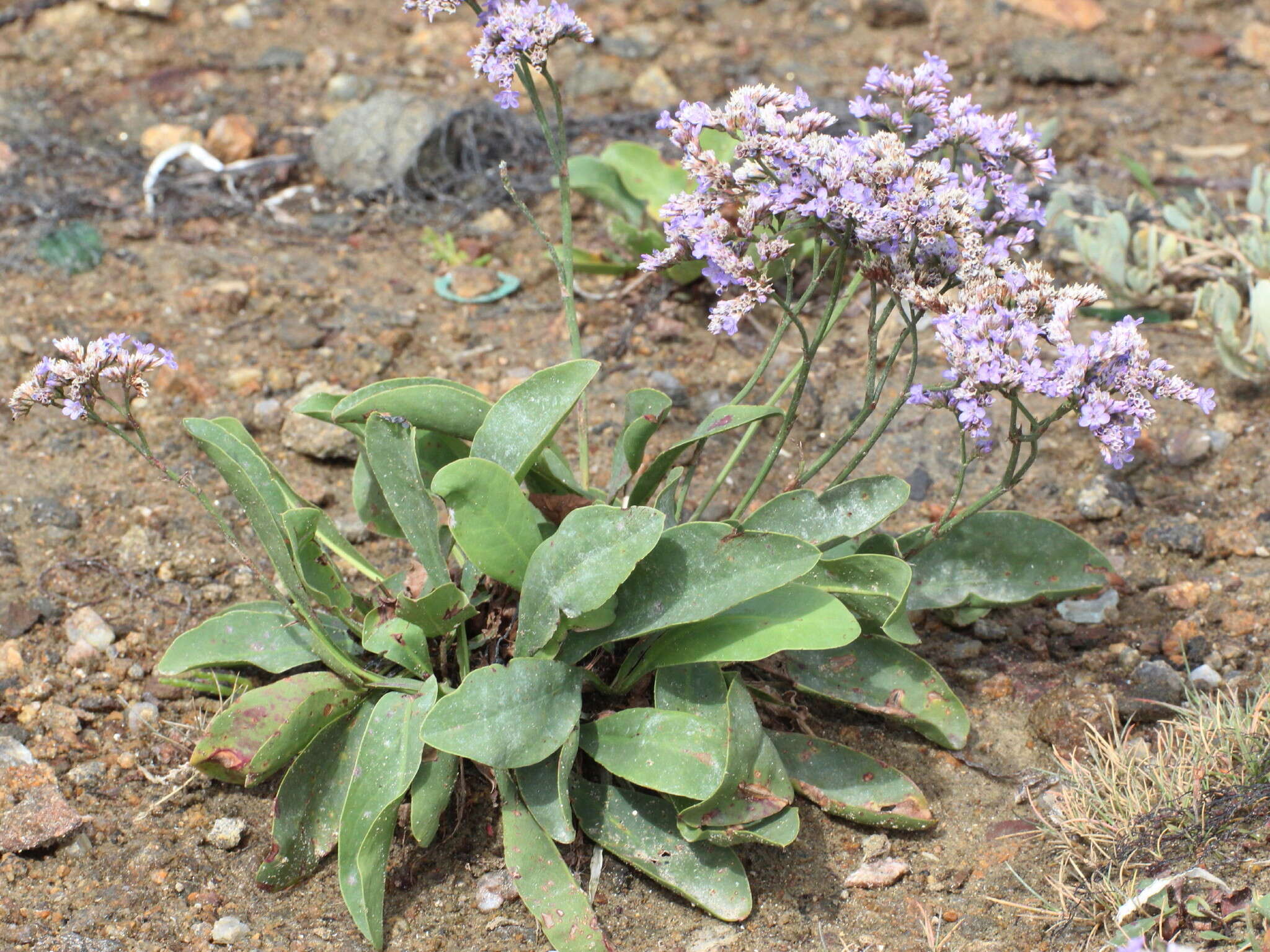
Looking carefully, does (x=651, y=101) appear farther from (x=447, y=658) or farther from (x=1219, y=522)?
(x=447, y=658)

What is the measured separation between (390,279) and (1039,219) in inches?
112

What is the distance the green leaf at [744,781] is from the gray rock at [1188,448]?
6.57 ft

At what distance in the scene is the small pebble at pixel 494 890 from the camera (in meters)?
2.52

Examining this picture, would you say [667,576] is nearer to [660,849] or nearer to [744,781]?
[744,781]

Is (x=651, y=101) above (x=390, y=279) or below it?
above

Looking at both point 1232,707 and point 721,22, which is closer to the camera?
point 1232,707

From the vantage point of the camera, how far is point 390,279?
4.60m

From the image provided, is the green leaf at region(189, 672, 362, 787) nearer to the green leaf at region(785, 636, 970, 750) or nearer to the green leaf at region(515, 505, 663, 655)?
the green leaf at region(515, 505, 663, 655)

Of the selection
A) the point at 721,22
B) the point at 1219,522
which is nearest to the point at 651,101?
the point at 721,22

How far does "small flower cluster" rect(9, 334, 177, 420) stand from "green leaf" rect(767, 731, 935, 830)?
156 cm

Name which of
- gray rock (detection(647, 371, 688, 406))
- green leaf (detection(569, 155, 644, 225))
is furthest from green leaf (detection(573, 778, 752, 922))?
green leaf (detection(569, 155, 644, 225))

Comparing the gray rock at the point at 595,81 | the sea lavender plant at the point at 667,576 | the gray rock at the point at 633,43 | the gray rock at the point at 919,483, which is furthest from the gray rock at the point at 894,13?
the sea lavender plant at the point at 667,576

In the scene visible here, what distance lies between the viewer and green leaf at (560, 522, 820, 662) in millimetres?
2324

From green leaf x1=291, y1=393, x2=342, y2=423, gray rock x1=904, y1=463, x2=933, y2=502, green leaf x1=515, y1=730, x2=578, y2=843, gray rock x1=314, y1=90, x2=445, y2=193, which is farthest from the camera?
gray rock x1=314, y1=90, x2=445, y2=193
